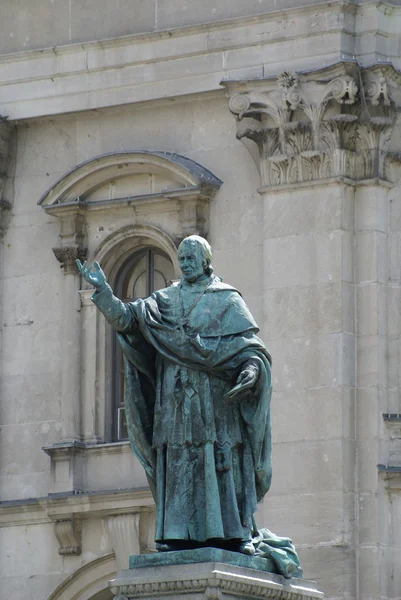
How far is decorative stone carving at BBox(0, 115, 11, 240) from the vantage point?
31.5 metres

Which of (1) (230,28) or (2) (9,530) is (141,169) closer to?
(1) (230,28)

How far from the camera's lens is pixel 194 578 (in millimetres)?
18422

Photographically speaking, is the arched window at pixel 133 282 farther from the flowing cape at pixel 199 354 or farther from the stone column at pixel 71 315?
the flowing cape at pixel 199 354

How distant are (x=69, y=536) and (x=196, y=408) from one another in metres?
11.5

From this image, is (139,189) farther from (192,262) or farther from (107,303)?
(107,303)

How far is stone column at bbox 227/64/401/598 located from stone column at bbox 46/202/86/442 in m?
2.38

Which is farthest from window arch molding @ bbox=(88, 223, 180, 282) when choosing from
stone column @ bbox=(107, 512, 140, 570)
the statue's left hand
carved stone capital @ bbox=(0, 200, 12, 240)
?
the statue's left hand

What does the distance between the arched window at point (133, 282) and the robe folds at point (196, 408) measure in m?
11.2

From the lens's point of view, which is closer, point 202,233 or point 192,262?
point 192,262

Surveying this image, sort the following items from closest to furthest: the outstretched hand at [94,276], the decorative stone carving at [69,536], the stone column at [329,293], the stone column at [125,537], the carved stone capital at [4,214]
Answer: the outstretched hand at [94,276], the stone column at [329,293], the stone column at [125,537], the decorative stone carving at [69,536], the carved stone capital at [4,214]

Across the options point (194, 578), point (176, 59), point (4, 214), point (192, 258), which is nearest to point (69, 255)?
point (4, 214)

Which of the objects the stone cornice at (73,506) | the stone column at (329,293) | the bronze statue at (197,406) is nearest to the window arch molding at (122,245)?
the stone column at (329,293)

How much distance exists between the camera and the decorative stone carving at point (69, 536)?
30.3 m

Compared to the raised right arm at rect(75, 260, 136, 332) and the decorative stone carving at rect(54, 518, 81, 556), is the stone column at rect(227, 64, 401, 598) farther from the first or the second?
the raised right arm at rect(75, 260, 136, 332)
